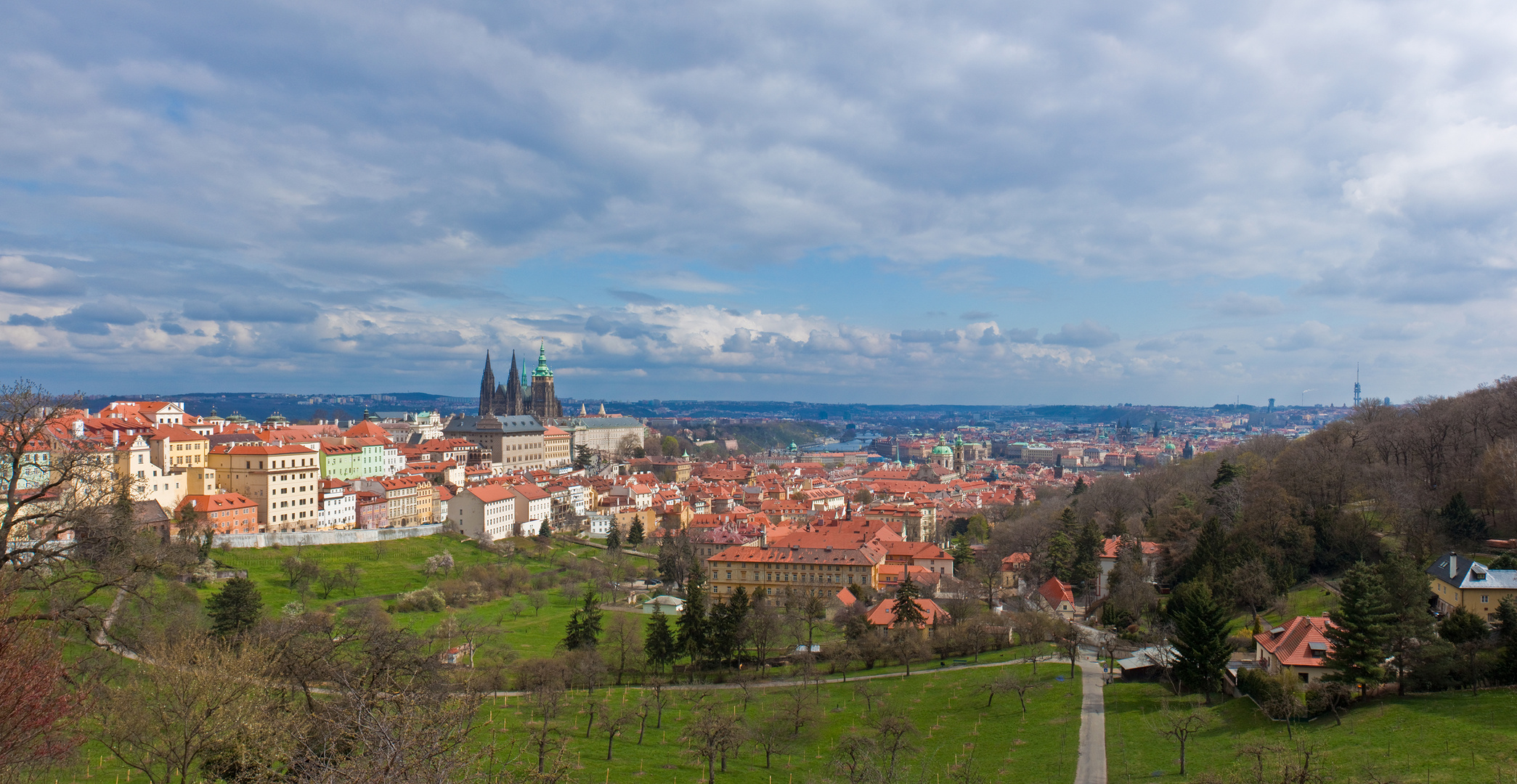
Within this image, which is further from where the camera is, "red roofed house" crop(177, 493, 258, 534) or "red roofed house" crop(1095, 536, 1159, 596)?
"red roofed house" crop(177, 493, 258, 534)

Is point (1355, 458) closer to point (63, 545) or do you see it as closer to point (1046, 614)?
point (1046, 614)

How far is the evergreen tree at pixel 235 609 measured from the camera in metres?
35.4

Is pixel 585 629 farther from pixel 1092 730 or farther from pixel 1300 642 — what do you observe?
pixel 1300 642

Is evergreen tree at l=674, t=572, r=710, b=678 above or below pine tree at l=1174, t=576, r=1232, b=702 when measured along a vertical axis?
below

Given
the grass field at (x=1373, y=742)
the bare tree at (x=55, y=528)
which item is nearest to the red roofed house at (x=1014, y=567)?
the grass field at (x=1373, y=742)

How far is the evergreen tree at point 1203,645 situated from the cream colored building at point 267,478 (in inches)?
2227

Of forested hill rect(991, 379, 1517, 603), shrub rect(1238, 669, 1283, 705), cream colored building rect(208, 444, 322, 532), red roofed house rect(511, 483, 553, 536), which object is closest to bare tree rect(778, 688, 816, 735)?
shrub rect(1238, 669, 1283, 705)

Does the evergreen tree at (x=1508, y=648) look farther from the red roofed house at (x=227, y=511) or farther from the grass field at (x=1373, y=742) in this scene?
the red roofed house at (x=227, y=511)

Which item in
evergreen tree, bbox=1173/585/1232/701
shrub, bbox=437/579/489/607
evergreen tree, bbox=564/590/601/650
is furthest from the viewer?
shrub, bbox=437/579/489/607

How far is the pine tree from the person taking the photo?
94.1 ft

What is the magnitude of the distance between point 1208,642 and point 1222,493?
75.8 feet

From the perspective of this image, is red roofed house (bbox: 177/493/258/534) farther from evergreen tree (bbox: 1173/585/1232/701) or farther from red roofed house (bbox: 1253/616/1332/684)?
red roofed house (bbox: 1253/616/1332/684)

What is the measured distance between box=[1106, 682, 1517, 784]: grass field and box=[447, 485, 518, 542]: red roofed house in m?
55.4

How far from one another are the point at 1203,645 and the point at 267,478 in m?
59.1
